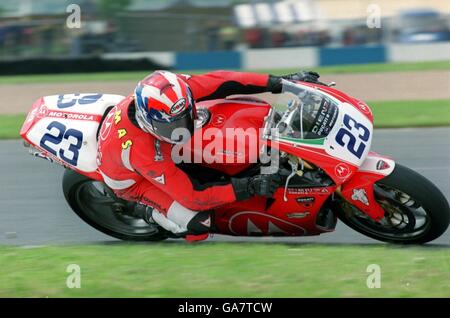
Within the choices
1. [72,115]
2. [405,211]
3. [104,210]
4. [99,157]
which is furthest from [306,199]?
[72,115]

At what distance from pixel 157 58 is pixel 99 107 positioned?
12274 millimetres

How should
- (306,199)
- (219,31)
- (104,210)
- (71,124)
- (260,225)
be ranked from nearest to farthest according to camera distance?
(306,199) → (260,225) → (71,124) → (104,210) → (219,31)

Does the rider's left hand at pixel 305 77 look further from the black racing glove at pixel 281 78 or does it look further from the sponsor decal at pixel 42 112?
the sponsor decal at pixel 42 112

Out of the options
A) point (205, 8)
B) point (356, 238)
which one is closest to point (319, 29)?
point (205, 8)

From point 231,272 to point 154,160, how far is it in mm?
971

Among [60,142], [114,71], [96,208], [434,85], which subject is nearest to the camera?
[60,142]

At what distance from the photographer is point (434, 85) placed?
13.4 m

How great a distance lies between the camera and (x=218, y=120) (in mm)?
5109

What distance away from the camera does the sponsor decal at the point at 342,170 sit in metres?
4.86

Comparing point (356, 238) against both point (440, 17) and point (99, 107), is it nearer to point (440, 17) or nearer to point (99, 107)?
point (99, 107)

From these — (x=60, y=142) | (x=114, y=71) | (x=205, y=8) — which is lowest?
(x=114, y=71)

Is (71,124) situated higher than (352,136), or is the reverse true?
(352,136)

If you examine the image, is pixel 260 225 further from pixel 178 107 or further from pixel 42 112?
pixel 42 112

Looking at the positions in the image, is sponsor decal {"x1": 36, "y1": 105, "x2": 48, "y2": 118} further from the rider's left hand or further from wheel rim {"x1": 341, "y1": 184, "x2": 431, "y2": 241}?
wheel rim {"x1": 341, "y1": 184, "x2": 431, "y2": 241}
